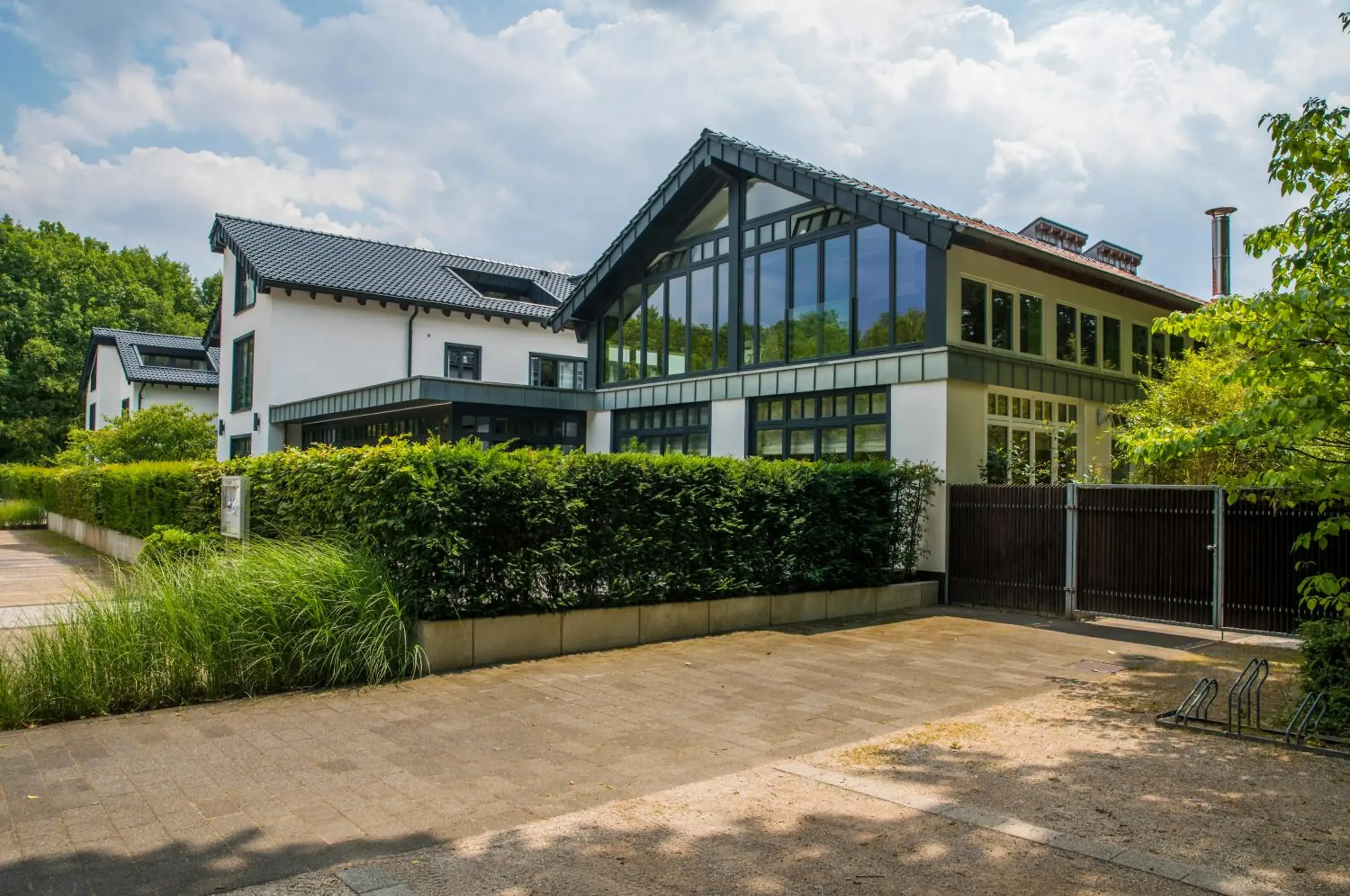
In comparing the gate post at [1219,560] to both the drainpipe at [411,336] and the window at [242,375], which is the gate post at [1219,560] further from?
the window at [242,375]

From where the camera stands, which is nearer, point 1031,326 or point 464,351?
point 1031,326

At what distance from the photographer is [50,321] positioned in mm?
54500

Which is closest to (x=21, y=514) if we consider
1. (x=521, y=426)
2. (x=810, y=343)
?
(x=521, y=426)

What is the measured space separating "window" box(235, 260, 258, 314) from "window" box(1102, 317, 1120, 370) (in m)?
23.1

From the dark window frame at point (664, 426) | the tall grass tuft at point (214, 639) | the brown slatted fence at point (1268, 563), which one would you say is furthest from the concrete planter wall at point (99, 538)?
the brown slatted fence at point (1268, 563)

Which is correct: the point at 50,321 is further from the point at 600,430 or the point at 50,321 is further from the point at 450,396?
the point at 600,430

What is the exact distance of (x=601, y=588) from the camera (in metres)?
10.2

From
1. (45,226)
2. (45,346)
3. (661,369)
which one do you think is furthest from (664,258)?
(45,226)

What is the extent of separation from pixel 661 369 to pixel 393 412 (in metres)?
7.29

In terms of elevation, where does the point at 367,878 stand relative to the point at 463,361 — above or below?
below

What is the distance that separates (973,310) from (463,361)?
63.1 ft

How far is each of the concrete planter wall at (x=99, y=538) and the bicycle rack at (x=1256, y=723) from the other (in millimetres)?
13895

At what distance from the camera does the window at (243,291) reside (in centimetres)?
2847

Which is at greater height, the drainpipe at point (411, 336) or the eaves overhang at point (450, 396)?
the drainpipe at point (411, 336)
